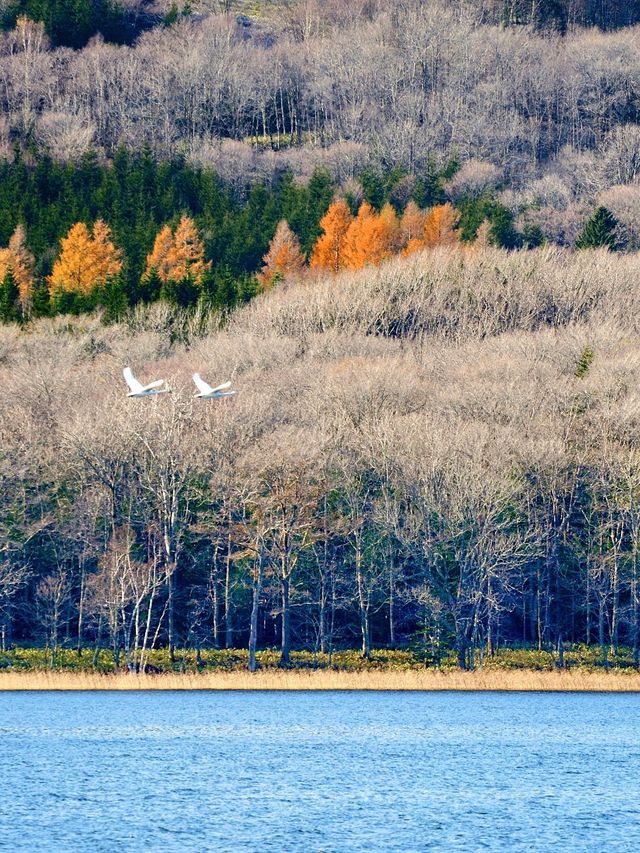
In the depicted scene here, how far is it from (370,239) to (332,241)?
339 centimetres

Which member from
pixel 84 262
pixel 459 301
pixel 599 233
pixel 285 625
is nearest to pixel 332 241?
pixel 84 262

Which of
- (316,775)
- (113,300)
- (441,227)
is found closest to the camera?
(316,775)

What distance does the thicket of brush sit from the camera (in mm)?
67312

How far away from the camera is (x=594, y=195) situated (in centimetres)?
15425

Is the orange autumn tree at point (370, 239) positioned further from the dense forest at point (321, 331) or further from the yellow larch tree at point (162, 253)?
the yellow larch tree at point (162, 253)

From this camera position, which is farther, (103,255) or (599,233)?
(103,255)

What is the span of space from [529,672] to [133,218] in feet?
273

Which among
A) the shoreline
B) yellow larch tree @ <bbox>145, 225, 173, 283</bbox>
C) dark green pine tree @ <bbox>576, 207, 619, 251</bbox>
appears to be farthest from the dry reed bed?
the shoreline

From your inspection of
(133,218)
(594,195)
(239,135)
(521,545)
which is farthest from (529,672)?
(239,135)

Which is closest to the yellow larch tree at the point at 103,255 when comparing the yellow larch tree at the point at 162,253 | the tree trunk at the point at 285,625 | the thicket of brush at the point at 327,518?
the yellow larch tree at the point at 162,253

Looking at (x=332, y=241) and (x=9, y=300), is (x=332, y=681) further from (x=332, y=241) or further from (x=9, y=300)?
(x=332, y=241)

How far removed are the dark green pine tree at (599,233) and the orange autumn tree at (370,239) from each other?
53.8ft

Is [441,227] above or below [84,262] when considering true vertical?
above

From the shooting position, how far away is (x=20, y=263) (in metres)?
128
